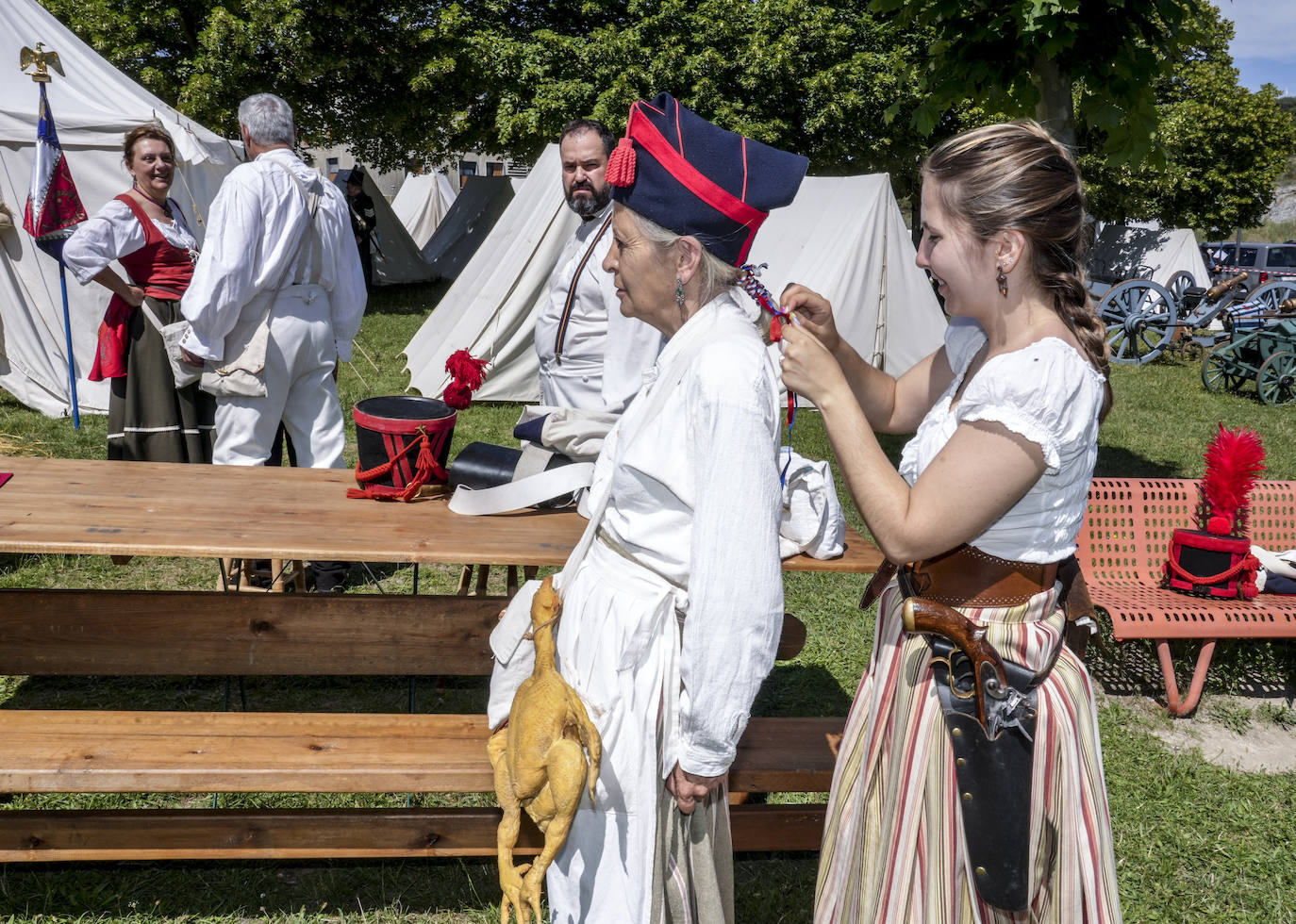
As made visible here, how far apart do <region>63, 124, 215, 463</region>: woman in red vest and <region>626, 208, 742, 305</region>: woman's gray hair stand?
3.54m

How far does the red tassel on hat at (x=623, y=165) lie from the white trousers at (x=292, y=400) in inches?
105

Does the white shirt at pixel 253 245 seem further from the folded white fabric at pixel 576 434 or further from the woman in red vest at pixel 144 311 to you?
the folded white fabric at pixel 576 434

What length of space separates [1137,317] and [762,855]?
42.0ft

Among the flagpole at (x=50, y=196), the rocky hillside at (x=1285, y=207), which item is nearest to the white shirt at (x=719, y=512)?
the flagpole at (x=50, y=196)

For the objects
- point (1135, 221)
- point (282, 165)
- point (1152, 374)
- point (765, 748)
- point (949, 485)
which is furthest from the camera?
point (1135, 221)

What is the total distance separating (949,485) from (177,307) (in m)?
4.17

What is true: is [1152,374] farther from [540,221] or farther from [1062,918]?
[1062,918]

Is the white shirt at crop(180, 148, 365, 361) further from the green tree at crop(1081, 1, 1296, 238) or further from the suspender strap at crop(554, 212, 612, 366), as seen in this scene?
the green tree at crop(1081, 1, 1296, 238)

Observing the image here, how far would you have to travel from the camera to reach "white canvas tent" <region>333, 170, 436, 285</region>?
57.0 feet

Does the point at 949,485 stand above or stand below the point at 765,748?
above

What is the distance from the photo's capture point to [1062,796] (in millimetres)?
1619

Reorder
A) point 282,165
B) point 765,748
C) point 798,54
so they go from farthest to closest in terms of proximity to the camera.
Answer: point 798,54 → point 282,165 → point 765,748

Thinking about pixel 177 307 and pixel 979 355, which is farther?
pixel 177 307

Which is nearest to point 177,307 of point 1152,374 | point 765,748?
point 765,748
